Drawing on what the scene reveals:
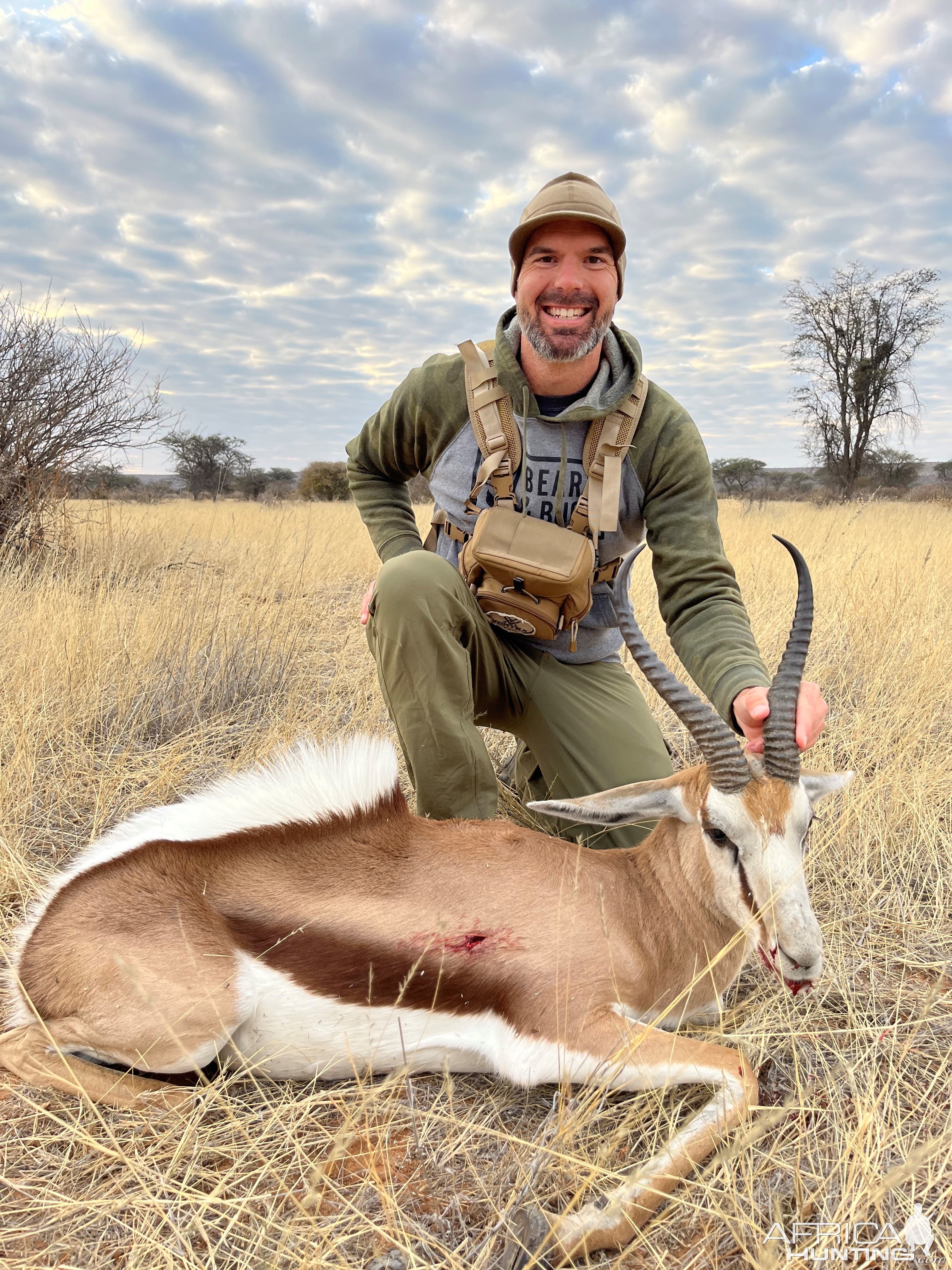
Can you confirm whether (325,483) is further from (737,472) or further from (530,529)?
(530,529)

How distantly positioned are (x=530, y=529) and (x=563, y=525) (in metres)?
0.31

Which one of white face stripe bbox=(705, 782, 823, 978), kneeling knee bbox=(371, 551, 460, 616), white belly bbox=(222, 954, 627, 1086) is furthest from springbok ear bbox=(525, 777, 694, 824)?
kneeling knee bbox=(371, 551, 460, 616)

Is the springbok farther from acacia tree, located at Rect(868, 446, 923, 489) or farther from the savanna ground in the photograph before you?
acacia tree, located at Rect(868, 446, 923, 489)

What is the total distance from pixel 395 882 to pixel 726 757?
43.7 inches

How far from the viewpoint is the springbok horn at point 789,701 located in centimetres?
241

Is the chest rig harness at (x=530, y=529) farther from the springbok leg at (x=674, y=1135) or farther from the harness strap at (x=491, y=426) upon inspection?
the springbok leg at (x=674, y=1135)

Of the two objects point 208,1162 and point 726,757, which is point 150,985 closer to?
point 208,1162

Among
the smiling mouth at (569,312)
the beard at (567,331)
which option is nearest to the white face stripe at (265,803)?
the beard at (567,331)

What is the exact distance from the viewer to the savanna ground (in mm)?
1937

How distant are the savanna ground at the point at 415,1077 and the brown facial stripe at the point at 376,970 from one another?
0.24 m

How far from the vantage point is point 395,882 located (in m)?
2.47

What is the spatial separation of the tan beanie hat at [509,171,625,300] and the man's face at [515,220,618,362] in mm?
71

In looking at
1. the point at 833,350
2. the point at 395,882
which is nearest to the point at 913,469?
the point at 833,350

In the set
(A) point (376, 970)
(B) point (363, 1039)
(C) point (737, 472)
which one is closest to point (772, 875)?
(A) point (376, 970)
